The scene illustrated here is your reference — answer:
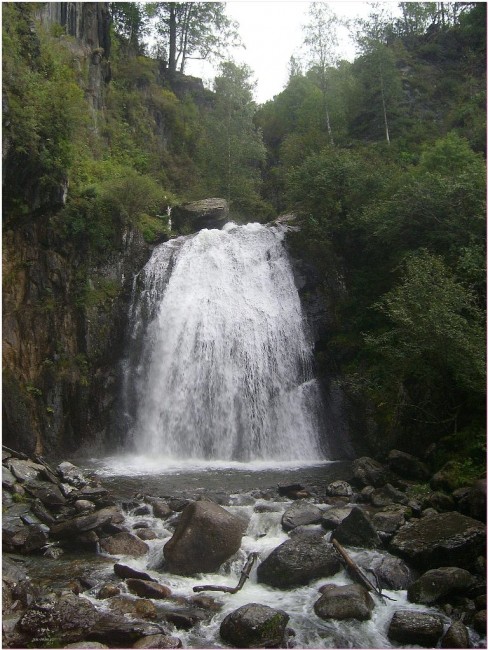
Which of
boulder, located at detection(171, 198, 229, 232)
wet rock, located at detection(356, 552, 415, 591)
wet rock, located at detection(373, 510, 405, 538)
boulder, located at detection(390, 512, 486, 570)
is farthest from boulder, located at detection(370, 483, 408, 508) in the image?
boulder, located at detection(171, 198, 229, 232)

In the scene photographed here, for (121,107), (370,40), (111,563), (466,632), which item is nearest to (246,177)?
(121,107)

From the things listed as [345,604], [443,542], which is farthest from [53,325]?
[443,542]

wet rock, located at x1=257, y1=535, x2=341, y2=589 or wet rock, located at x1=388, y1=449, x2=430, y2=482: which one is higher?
wet rock, located at x1=388, y1=449, x2=430, y2=482

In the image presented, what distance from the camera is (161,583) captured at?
843 centimetres

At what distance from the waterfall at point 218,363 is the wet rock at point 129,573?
8.22 m

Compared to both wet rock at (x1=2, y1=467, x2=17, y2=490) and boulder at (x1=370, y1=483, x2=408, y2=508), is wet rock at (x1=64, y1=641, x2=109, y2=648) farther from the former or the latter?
boulder at (x1=370, y1=483, x2=408, y2=508)

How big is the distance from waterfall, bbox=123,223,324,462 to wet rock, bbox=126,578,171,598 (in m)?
8.62

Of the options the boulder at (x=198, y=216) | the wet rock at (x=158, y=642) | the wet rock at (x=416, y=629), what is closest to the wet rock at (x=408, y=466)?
the wet rock at (x=416, y=629)

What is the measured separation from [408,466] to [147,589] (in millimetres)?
8246

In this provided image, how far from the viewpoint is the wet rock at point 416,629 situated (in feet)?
22.7

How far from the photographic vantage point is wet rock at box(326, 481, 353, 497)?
12484mm

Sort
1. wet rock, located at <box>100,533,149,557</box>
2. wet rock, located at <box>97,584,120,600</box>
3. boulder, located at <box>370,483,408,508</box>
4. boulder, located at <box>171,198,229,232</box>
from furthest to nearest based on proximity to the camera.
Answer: boulder, located at <box>171,198,229,232</box> < boulder, located at <box>370,483,408,508</box> < wet rock, located at <box>100,533,149,557</box> < wet rock, located at <box>97,584,120,600</box>

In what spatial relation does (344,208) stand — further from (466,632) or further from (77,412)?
(466,632)

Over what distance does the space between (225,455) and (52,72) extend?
53.1 feet
